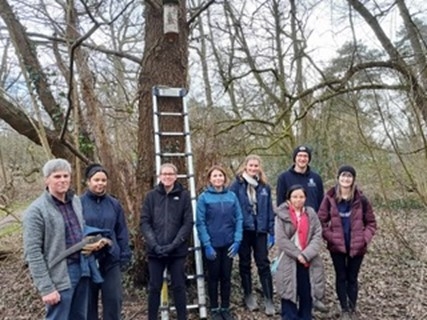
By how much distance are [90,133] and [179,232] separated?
3090 mm

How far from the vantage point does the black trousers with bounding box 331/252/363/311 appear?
15.1 feet

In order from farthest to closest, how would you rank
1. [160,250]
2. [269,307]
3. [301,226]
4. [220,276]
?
[269,307]
[220,276]
[301,226]
[160,250]

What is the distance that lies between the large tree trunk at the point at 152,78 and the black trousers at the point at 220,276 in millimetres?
1033

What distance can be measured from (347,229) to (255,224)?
0.93 m

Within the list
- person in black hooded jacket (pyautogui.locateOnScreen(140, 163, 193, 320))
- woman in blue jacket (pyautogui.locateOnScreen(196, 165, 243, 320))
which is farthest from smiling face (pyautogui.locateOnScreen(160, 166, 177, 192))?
woman in blue jacket (pyautogui.locateOnScreen(196, 165, 243, 320))

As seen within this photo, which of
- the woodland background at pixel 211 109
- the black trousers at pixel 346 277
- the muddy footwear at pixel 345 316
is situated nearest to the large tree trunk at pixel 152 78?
the woodland background at pixel 211 109

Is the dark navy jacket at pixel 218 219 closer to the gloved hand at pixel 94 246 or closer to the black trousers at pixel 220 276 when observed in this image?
the black trousers at pixel 220 276

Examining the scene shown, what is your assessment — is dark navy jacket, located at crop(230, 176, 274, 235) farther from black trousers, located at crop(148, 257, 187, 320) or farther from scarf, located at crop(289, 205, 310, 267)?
black trousers, located at crop(148, 257, 187, 320)

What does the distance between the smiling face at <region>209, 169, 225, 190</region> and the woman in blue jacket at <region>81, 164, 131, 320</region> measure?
109 cm

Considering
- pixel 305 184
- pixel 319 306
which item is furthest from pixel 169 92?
pixel 319 306

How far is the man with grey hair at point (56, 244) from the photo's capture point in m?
3.18

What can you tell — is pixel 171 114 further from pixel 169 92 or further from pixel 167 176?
pixel 167 176

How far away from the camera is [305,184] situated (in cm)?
490

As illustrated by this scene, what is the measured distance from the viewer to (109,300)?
3893 mm
